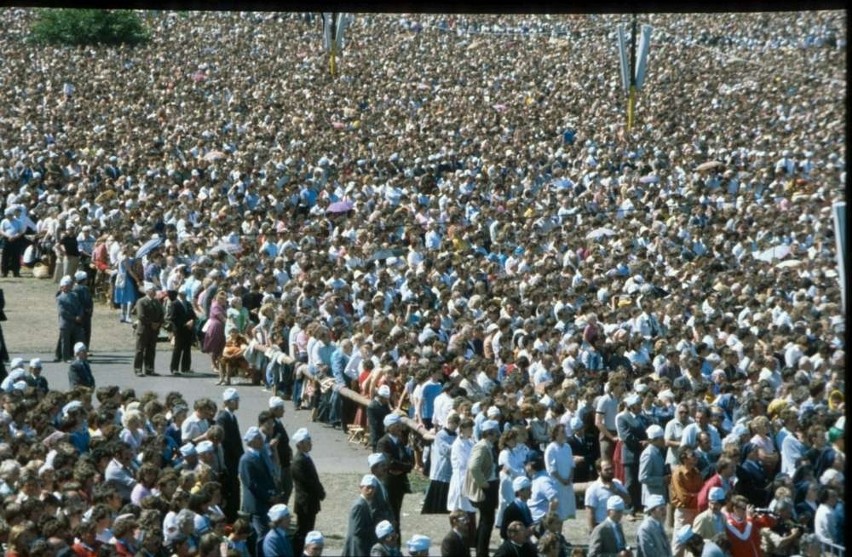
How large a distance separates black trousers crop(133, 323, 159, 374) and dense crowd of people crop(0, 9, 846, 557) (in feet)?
0.12

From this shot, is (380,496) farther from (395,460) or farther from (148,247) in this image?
(148,247)

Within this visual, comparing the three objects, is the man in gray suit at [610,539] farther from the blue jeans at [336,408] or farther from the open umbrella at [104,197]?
the open umbrella at [104,197]

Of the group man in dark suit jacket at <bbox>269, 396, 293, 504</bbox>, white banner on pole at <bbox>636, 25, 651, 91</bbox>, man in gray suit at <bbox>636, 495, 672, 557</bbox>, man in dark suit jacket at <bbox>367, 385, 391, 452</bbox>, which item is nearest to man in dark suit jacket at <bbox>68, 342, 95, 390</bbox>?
man in dark suit jacket at <bbox>367, 385, 391, 452</bbox>

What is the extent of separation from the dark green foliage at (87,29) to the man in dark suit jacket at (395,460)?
78.8 feet

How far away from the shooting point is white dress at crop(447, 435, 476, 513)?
10.2 m

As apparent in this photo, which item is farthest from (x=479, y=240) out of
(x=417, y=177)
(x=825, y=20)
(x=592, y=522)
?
(x=825, y=20)

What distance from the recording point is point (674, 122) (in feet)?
89.8

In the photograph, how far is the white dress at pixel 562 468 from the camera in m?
10.4

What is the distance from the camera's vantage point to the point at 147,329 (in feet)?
47.2

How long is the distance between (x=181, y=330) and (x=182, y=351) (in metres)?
0.27

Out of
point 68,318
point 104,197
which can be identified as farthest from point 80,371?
point 104,197

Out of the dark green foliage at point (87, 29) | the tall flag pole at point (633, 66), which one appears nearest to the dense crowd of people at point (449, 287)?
the dark green foliage at point (87, 29)

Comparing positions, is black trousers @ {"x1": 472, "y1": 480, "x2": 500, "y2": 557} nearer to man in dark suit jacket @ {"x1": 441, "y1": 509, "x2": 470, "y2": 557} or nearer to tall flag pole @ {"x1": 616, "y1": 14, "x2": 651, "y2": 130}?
man in dark suit jacket @ {"x1": 441, "y1": 509, "x2": 470, "y2": 557}

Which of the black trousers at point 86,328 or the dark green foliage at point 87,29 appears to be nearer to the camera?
the black trousers at point 86,328
